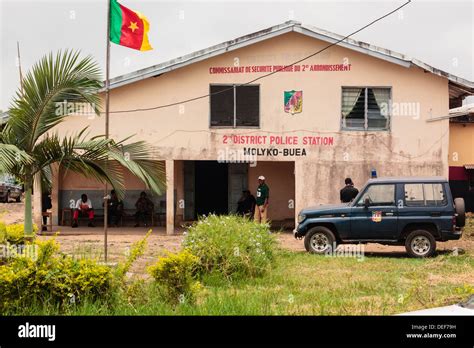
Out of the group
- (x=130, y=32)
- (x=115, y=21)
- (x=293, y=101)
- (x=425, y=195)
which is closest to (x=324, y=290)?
(x=425, y=195)

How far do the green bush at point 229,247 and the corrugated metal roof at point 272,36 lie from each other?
905 cm

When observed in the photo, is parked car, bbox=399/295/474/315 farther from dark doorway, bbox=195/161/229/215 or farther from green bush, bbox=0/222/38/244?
dark doorway, bbox=195/161/229/215

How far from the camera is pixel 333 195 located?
72.9ft

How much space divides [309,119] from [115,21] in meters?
Answer: 9.44

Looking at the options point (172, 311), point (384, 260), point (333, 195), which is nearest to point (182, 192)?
point (333, 195)

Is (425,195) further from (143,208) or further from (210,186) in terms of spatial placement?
(143,208)

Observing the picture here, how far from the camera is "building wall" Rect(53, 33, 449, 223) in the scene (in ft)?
71.8

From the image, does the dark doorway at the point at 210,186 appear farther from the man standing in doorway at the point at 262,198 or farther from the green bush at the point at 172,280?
the green bush at the point at 172,280

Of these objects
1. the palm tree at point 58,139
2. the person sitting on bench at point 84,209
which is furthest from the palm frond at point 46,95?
the person sitting on bench at point 84,209

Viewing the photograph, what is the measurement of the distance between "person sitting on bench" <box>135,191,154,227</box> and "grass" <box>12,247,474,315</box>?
932 centimetres

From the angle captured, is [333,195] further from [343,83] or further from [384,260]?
[384,260]

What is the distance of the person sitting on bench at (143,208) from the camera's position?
80.1 ft

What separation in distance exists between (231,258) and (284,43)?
37.3ft
